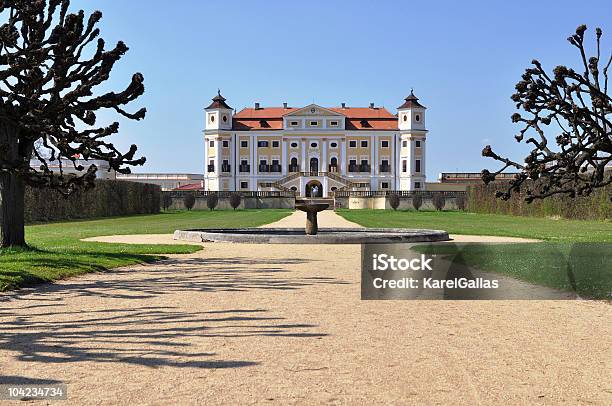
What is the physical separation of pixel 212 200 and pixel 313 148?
27.6 meters

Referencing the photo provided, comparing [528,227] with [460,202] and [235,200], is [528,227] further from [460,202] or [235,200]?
[235,200]

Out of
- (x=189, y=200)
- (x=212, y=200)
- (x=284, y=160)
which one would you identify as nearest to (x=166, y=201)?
(x=189, y=200)

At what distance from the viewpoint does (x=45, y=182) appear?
1249cm

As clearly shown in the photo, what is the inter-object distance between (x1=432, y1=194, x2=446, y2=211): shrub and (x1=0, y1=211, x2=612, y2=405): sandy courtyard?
55202mm

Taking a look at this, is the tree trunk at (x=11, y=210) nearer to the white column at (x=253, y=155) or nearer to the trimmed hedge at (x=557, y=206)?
the trimmed hedge at (x=557, y=206)

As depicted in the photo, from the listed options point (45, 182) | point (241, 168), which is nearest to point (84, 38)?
point (45, 182)

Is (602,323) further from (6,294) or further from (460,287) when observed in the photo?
(6,294)

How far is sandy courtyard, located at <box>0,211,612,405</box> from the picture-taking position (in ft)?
14.2

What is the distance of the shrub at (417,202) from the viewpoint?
2482 inches

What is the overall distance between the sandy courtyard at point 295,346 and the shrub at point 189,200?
53.9 metres

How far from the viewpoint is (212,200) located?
208 feet

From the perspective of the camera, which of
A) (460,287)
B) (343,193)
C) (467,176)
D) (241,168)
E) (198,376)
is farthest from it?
(467,176)

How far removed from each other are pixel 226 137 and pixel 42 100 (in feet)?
247

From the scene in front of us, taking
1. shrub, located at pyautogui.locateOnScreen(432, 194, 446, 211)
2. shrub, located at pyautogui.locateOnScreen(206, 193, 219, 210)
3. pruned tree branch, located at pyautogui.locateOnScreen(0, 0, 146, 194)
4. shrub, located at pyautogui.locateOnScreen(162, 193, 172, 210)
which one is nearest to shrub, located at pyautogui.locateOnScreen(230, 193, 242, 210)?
shrub, located at pyautogui.locateOnScreen(206, 193, 219, 210)
